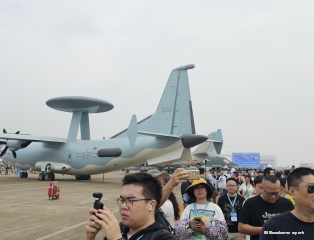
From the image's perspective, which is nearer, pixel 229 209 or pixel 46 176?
pixel 229 209

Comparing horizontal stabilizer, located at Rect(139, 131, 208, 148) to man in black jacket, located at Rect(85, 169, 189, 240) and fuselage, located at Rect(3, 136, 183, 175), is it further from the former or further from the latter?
man in black jacket, located at Rect(85, 169, 189, 240)

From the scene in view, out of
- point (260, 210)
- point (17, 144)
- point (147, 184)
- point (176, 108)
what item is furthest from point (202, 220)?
point (17, 144)

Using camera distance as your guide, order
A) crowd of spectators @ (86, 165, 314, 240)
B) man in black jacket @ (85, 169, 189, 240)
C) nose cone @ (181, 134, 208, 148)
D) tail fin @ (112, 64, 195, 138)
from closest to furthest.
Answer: man in black jacket @ (85, 169, 189, 240), crowd of spectators @ (86, 165, 314, 240), nose cone @ (181, 134, 208, 148), tail fin @ (112, 64, 195, 138)

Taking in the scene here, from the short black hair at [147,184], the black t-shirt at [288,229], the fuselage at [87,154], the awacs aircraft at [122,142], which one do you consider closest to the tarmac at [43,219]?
the short black hair at [147,184]

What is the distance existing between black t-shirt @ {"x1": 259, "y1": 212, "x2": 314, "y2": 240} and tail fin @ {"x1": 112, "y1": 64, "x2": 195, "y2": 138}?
68.0 feet

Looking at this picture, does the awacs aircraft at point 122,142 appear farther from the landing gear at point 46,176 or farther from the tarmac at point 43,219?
the tarmac at point 43,219

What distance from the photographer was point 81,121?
104ft

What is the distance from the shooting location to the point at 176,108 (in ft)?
79.2

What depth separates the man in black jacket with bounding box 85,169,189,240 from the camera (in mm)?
2109

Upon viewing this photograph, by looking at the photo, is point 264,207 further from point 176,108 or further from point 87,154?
point 87,154

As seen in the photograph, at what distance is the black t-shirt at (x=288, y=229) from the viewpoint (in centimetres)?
254

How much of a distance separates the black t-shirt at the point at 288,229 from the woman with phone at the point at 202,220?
4.54 ft

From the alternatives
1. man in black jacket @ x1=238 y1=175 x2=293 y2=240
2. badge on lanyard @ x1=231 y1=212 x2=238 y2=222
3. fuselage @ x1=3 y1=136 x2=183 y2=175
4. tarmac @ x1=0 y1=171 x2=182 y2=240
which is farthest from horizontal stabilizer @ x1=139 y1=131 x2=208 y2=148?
man in black jacket @ x1=238 y1=175 x2=293 y2=240

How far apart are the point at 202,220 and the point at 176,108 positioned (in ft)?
66.2
